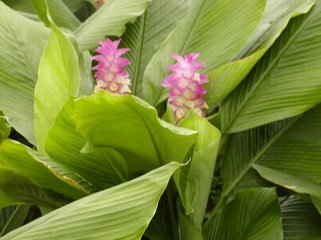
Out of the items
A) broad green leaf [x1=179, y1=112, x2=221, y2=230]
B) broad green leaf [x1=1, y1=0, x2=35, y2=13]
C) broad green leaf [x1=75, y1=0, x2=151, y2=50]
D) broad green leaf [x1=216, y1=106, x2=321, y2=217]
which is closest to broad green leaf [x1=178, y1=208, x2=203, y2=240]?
broad green leaf [x1=179, y1=112, x2=221, y2=230]

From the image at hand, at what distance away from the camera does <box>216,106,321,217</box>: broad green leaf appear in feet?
3.61

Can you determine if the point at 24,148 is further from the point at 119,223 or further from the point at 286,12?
the point at 286,12

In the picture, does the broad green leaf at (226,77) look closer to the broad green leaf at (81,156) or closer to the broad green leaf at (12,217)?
the broad green leaf at (81,156)

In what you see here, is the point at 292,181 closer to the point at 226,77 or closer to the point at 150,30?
the point at 226,77

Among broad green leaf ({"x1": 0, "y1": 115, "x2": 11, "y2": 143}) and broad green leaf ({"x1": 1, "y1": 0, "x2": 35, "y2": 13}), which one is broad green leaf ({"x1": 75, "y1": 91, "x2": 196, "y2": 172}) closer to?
broad green leaf ({"x1": 0, "y1": 115, "x2": 11, "y2": 143})

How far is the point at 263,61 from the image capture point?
1.11 meters

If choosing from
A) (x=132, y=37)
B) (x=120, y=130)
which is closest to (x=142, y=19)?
(x=132, y=37)

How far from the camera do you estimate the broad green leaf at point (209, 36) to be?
1.07 metres

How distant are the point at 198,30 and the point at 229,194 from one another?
30cm

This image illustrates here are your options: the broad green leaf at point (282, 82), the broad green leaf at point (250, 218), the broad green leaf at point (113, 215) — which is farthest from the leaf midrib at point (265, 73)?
the broad green leaf at point (113, 215)

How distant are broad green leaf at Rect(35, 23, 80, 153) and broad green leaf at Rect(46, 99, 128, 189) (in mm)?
58

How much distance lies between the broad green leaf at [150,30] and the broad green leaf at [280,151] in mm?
242

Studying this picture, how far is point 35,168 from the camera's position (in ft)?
3.18

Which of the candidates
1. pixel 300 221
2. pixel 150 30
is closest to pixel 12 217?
pixel 150 30
